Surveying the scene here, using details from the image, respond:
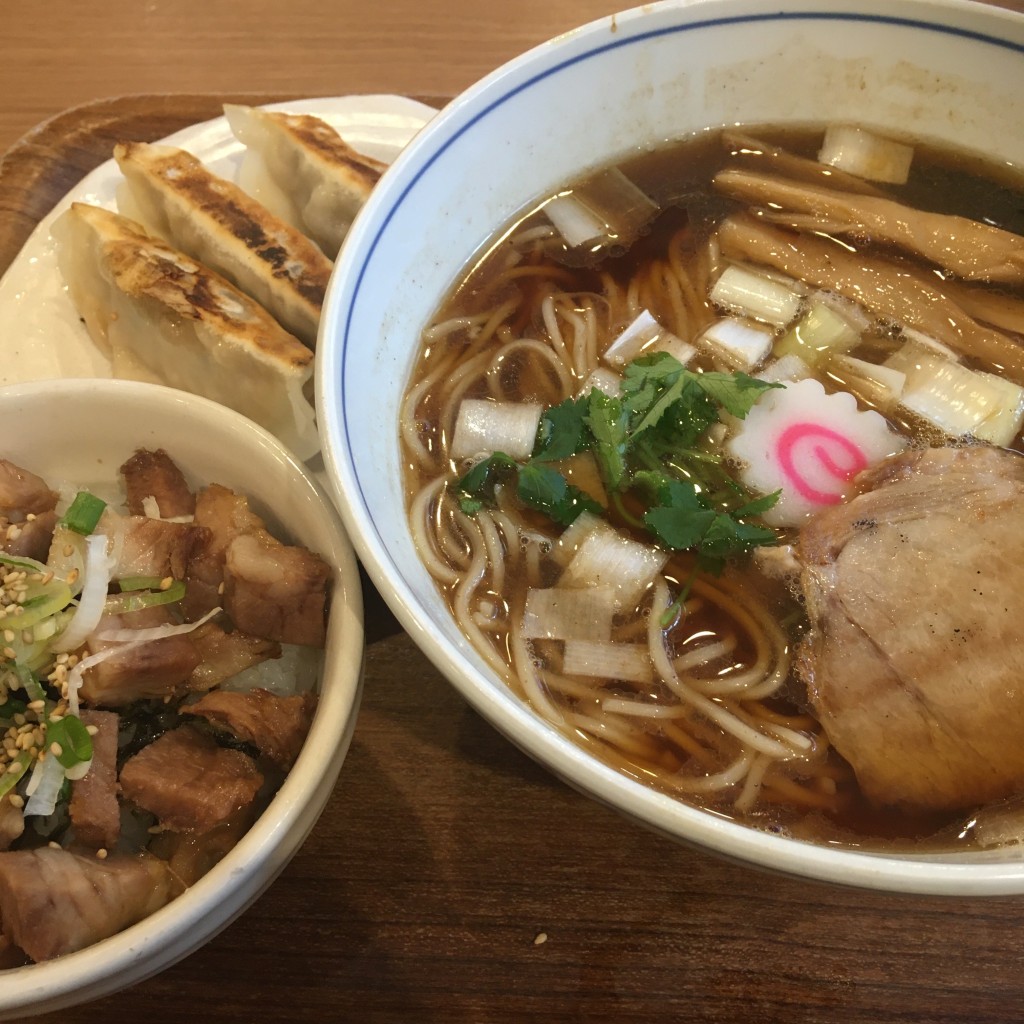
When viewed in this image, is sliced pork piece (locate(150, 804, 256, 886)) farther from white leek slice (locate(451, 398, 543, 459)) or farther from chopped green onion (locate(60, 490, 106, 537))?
white leek slice (locate(451, 398, 543, 459))

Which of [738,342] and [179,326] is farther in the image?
[179,326]

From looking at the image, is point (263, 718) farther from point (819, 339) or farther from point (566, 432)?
point (819, 339)

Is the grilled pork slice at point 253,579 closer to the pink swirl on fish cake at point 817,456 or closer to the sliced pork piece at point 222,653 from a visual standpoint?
the sliced pork piece at point 222,653

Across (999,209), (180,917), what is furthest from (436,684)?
(999,209)

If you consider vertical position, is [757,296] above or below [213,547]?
above

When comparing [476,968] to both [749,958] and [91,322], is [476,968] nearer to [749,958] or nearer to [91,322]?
[749,958]

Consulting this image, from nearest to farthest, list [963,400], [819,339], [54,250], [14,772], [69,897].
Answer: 1. [69,897]
2. [14,772]
3. [963,400]
4. [819,339]
5. [54,250]

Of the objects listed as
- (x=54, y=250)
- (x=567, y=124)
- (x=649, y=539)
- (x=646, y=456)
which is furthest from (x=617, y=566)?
(x=54, y=250)
